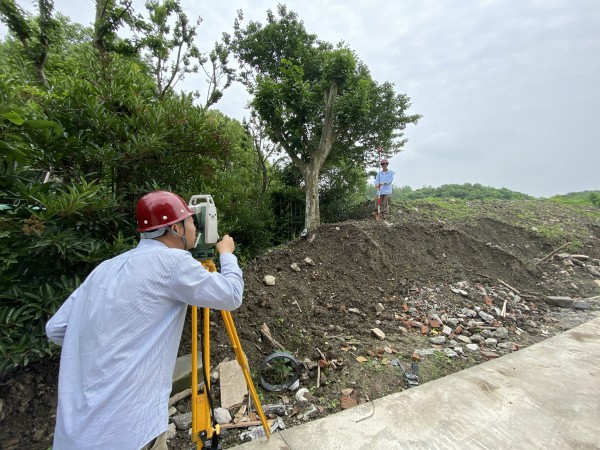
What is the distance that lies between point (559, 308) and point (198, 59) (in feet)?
33.1

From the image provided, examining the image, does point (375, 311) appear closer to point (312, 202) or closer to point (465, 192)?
point (312, 202)

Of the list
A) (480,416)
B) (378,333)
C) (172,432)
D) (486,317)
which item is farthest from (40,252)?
(486,317)

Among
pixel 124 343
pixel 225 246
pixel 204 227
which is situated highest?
pixel 204 227

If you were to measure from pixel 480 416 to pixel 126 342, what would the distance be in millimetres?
2690

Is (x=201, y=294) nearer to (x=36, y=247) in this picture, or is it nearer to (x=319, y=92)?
(x=36, y=247)

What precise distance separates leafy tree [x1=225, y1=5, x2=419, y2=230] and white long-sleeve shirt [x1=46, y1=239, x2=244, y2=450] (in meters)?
5.53

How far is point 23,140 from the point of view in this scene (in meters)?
1.94

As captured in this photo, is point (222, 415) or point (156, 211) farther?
point (222, 415)

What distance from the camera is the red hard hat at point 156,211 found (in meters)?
1.45

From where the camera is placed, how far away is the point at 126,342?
1.20m

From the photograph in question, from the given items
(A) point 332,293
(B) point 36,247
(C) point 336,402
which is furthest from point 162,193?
(A) point 332,293

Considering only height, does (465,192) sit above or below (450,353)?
above

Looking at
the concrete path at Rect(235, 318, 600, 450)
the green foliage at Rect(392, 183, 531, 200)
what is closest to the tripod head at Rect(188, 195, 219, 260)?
the concrete path at Rect(235, 318, 600, 450)

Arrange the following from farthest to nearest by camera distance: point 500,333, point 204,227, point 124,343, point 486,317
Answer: point 486,317
point 500,333
point 204,227
point 124,343
